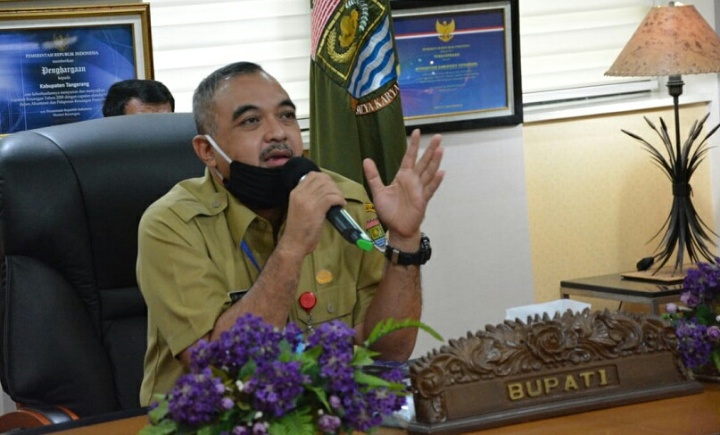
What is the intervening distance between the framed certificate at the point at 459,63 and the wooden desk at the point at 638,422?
7.80 ft

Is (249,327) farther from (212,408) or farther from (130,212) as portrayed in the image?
(130,212)

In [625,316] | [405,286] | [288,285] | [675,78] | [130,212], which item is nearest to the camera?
[625,316]

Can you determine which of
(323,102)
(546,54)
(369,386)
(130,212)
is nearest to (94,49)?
(323,102)

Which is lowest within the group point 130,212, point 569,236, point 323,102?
point 569,236

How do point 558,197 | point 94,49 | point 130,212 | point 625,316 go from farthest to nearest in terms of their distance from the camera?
point 558,197, point 94,49, point 130,212, point 625,316

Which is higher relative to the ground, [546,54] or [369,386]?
[546,54]

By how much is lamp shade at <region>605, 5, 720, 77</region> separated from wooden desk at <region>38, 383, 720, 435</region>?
228 centimetres

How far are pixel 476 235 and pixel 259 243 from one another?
198cm

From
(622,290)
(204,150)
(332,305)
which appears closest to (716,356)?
(332,305)

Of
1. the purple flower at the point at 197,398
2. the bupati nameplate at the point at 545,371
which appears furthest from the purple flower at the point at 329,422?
the bupati nameplate at the point at 545,371

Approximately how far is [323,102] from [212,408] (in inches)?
96.4

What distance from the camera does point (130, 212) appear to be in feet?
8.10

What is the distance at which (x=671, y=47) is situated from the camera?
3.91 metres

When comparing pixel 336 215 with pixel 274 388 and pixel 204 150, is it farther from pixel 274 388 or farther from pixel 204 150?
pixel 274 388
